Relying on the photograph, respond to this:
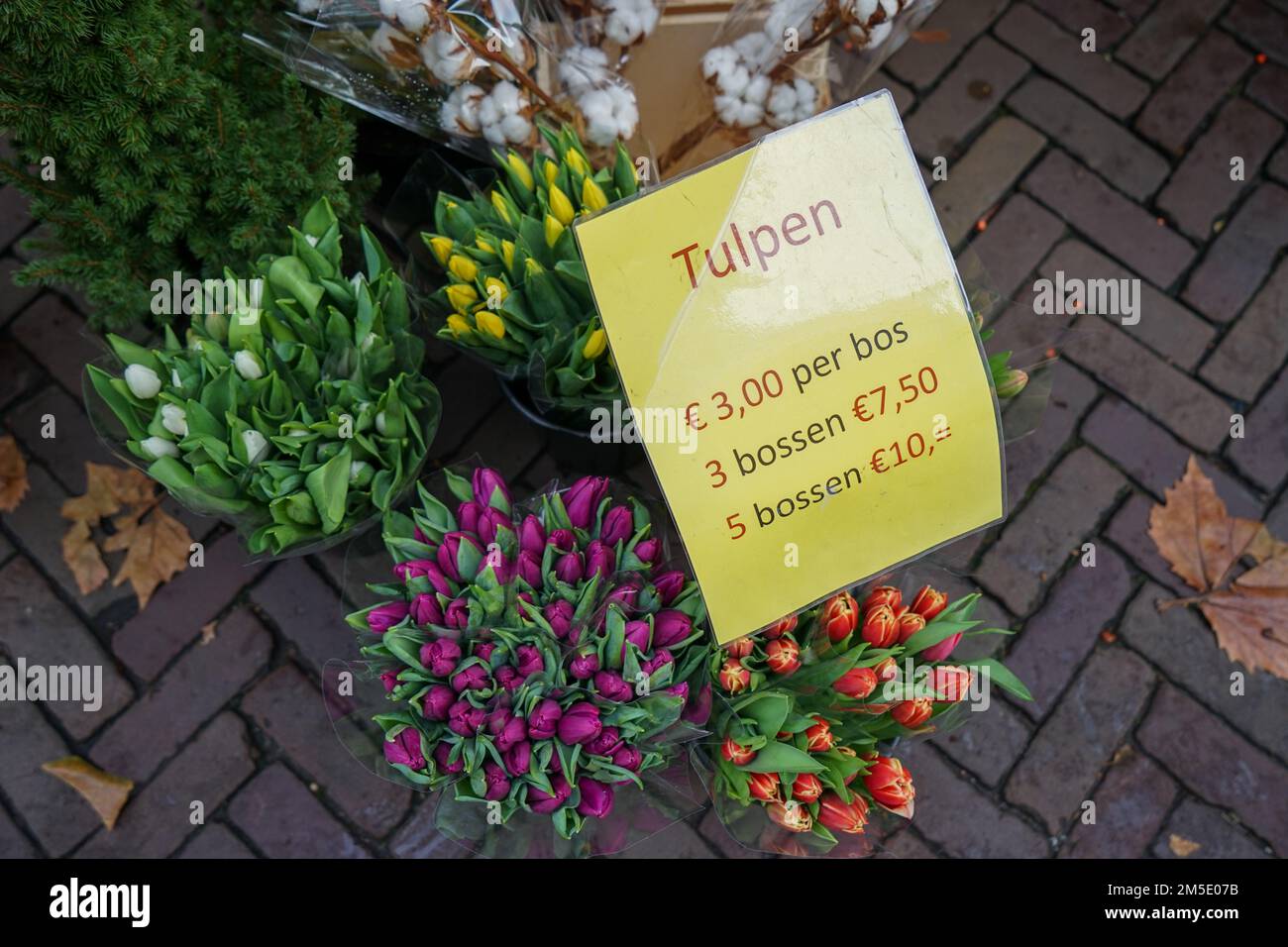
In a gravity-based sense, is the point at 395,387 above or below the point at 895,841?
above

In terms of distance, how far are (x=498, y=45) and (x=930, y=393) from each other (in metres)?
1.04

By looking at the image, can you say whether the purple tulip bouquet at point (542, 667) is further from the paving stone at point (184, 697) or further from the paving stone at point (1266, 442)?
the paving stone at point (1266, 442)

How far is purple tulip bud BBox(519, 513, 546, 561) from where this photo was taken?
158cm

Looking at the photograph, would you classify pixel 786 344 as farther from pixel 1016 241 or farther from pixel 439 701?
pixel 1016 241

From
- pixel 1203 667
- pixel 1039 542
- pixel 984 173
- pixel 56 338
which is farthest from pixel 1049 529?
pixel 56 338

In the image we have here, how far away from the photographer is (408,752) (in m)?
1.50

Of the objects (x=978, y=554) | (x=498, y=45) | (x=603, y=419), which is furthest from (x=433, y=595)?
(x=978, y=554)

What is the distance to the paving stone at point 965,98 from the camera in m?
2.83

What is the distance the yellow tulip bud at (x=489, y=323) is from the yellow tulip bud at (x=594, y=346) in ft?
0.51

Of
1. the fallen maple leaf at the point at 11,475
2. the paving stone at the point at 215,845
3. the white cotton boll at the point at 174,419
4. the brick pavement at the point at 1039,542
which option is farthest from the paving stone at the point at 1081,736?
the fallen maple leaf at the point at 11,475

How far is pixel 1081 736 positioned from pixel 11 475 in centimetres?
286

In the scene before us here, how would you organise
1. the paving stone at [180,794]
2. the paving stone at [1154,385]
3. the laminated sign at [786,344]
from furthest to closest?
the paving stone at [1154,385] < the paving stone at [180,794] < the laminated sign at [786,344]

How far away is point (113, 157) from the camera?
5.75 feet
